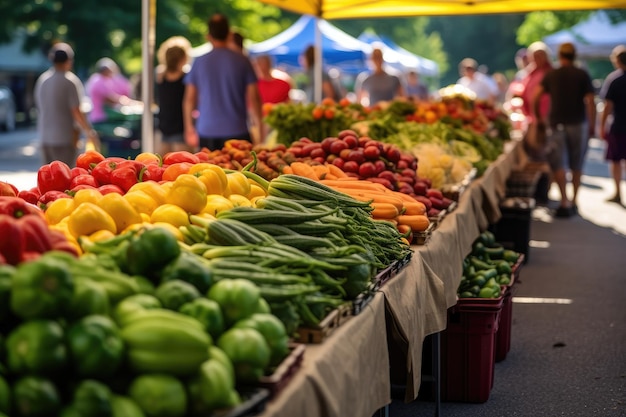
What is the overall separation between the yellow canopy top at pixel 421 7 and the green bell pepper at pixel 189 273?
10.0 m

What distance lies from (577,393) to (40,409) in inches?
170

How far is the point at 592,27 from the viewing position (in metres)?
25.2

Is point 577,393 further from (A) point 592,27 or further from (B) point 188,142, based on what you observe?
(A) point 592,27

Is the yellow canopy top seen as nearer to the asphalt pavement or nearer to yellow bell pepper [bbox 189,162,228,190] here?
the asphalt pavement

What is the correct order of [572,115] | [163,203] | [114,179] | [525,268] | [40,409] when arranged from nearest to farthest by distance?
[40,409] < [163,203] < [114,179] < [525,268] < [572,115]

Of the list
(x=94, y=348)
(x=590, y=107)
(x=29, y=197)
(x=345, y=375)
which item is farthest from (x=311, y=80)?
(x=94, y=348)

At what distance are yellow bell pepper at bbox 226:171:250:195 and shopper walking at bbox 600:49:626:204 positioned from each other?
37.4 ft

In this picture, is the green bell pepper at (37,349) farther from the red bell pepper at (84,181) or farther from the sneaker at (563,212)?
the sneaker at (563,212)

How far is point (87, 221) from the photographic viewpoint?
3.49 meters

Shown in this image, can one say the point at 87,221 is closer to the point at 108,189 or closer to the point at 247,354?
the point at 108,189

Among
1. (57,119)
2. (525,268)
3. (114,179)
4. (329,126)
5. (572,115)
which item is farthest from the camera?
(572,115)

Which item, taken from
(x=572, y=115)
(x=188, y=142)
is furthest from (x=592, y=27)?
(x=188, y=142)

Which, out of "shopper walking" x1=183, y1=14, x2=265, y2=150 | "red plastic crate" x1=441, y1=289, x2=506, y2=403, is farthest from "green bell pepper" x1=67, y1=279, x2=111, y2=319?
"shopper walking" x1=183, y1=14, x2=265, y2=150

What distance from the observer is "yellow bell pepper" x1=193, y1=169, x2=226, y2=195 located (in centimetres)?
417
